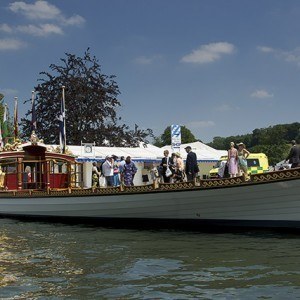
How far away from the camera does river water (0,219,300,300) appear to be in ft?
20.9

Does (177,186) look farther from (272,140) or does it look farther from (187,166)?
(272,140)

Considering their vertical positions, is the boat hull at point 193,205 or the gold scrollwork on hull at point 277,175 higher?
the gold scrollwork on hull at point 277,175

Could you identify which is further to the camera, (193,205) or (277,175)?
(193,205)

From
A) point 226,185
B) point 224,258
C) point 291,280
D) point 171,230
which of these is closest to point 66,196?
point 171,230

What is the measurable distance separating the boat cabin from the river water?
560 cm

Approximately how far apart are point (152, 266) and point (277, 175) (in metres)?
4.47

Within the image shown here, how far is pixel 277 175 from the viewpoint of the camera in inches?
433

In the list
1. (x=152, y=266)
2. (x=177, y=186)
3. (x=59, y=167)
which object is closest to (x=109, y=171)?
(x=59, y=167)

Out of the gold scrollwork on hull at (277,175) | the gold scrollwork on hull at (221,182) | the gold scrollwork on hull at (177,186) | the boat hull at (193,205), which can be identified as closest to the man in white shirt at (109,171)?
the boat hull at (193,205)

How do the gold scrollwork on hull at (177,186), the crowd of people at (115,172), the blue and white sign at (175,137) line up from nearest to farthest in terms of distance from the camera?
the gold scrollwork on hull at (177,186), the crowd of people at (115,172), the blue and white sign at (175,137)

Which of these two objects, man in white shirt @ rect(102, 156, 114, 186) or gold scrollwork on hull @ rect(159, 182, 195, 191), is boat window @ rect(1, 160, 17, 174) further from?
gold scrollwork on hull @ rect(159, 182, 195, 191)

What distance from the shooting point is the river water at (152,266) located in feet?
20.9

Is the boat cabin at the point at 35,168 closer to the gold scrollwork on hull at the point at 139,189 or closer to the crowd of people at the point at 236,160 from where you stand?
the gold scrollwork on hull at the point at 139,189

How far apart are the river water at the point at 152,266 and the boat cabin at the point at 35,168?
18.4ft
